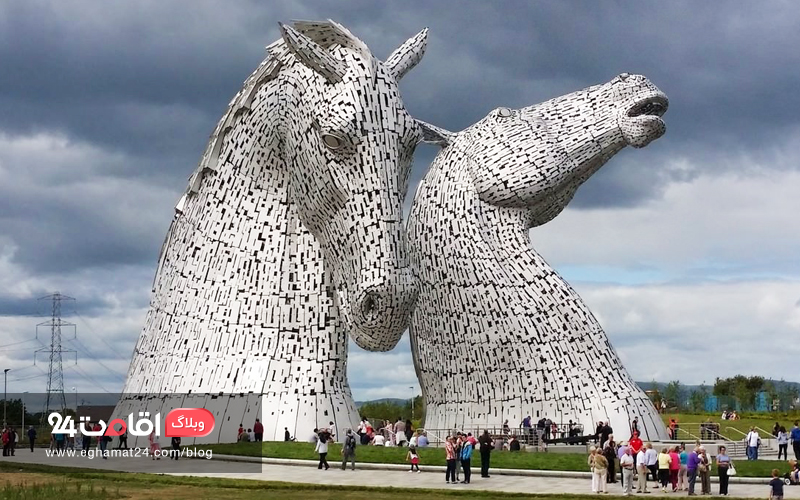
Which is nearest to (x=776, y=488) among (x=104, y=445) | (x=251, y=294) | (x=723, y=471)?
(x=723, y=471)

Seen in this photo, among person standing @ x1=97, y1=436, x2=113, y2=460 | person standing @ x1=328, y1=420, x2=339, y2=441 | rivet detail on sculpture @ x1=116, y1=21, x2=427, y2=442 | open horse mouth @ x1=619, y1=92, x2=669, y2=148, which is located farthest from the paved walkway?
open horse mouth @ x1=619, y1=92, x2=669, y2=148

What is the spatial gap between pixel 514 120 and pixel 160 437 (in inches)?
479

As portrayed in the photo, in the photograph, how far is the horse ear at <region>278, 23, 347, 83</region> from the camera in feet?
49.4

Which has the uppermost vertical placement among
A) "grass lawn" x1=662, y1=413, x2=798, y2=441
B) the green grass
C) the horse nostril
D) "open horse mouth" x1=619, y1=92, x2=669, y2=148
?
"open horse mouth" x1=619, y1=92, x2=669, y2=148

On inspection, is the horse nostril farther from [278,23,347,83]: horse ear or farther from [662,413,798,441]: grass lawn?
[662,413,798,441]: grass lawn

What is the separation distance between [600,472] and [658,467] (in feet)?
6.73

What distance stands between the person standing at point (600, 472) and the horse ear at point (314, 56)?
22.5ft

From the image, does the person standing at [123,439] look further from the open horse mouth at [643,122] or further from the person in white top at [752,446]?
the open horse mouth at [643,122]

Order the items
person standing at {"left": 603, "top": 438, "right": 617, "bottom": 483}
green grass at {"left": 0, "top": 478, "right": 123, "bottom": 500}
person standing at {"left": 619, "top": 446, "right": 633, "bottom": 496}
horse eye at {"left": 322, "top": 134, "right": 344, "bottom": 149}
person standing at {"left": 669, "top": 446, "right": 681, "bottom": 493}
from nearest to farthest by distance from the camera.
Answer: green grass at {"left": 0, "top": 478, "right": 123, "bottom": 500} < horse eye at {"left": 322, "top": 134, "right": 344, "bottom": 149} < person standing at {"left": 619, "top": 446, "right": 633, "bottom": 496} < person standing at {"left": 669, "top": 446, "right": 681, "bottom": 493} < person standing at {"left": 603, "top": 438, "right": 617, "bottom": 483}

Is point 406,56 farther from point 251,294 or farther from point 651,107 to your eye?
point 651,107

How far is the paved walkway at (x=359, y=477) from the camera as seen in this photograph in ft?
50.1

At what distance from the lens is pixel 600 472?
14883 millimetres

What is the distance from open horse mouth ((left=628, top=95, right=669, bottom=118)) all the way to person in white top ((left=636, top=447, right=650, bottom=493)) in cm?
1084

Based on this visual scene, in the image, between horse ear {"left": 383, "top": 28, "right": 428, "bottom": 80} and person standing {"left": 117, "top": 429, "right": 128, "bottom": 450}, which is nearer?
horse ear {"left": 383, "top": 28, "right": 428, "bottom": 80}
